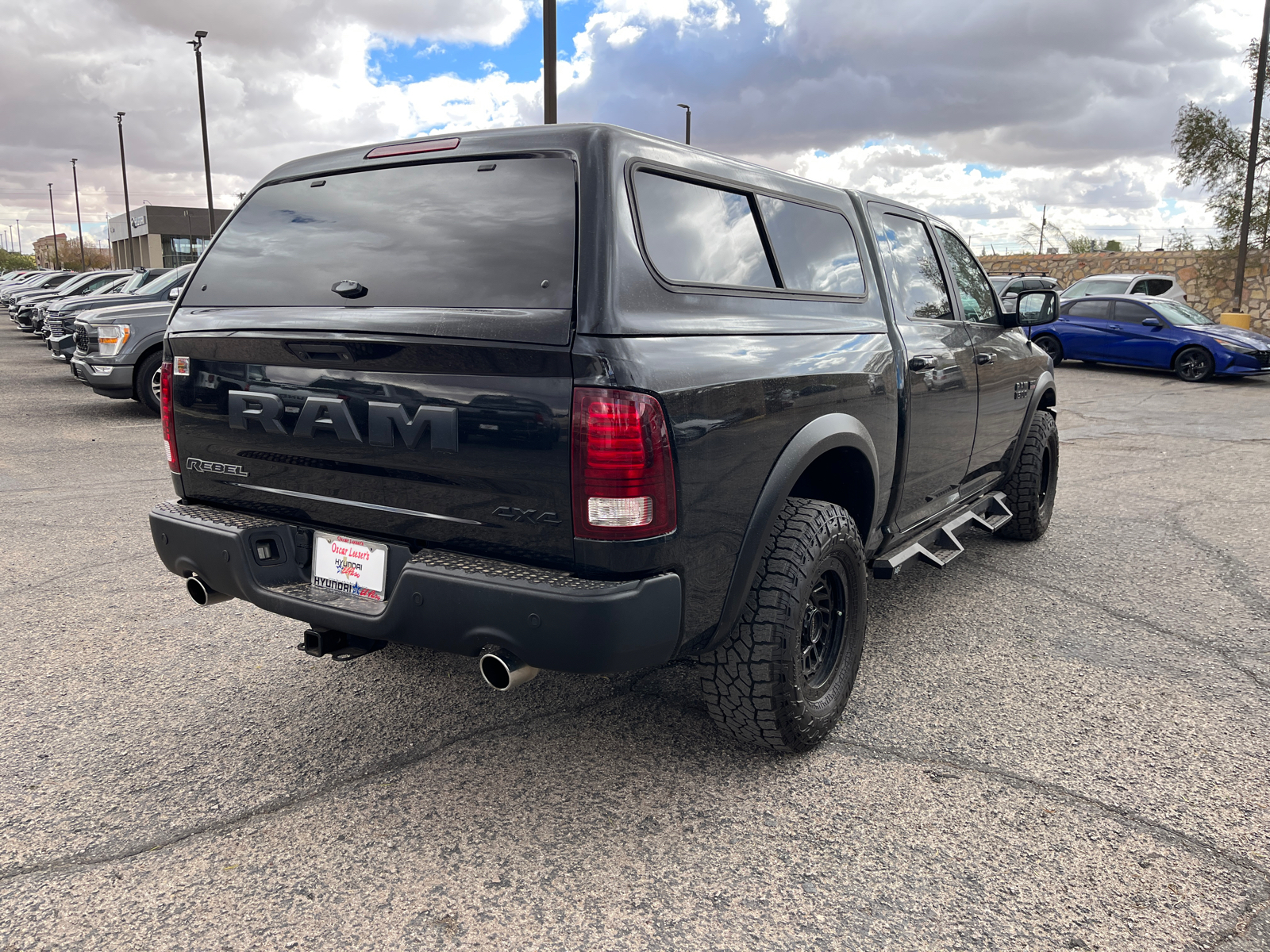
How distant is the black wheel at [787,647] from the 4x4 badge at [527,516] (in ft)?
2.52

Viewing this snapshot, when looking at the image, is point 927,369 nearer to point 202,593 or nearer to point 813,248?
point 813,248

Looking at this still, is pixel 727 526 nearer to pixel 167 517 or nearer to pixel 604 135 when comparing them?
pixel 604 135

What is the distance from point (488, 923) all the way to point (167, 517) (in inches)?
67.5

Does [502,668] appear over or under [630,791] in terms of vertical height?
over

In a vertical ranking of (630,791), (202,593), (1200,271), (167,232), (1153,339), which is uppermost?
(167,232)

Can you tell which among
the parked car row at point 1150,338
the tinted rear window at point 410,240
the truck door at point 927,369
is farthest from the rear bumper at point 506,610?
the parked car row at point 1150,338

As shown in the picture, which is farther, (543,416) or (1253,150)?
(1253,150)

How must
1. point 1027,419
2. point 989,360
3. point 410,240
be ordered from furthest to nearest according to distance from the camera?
point 1027,419 → point 989,360 → point 410,240

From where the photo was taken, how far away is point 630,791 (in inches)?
110

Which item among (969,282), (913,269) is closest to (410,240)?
(913,269)

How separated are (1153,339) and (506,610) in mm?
15961

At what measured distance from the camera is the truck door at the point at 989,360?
4.59 meters

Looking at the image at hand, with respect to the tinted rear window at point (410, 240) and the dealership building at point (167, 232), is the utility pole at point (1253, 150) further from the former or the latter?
the dealership building at point (167, 232)

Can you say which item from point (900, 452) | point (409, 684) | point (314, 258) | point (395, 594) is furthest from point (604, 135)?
point (409, 684)
